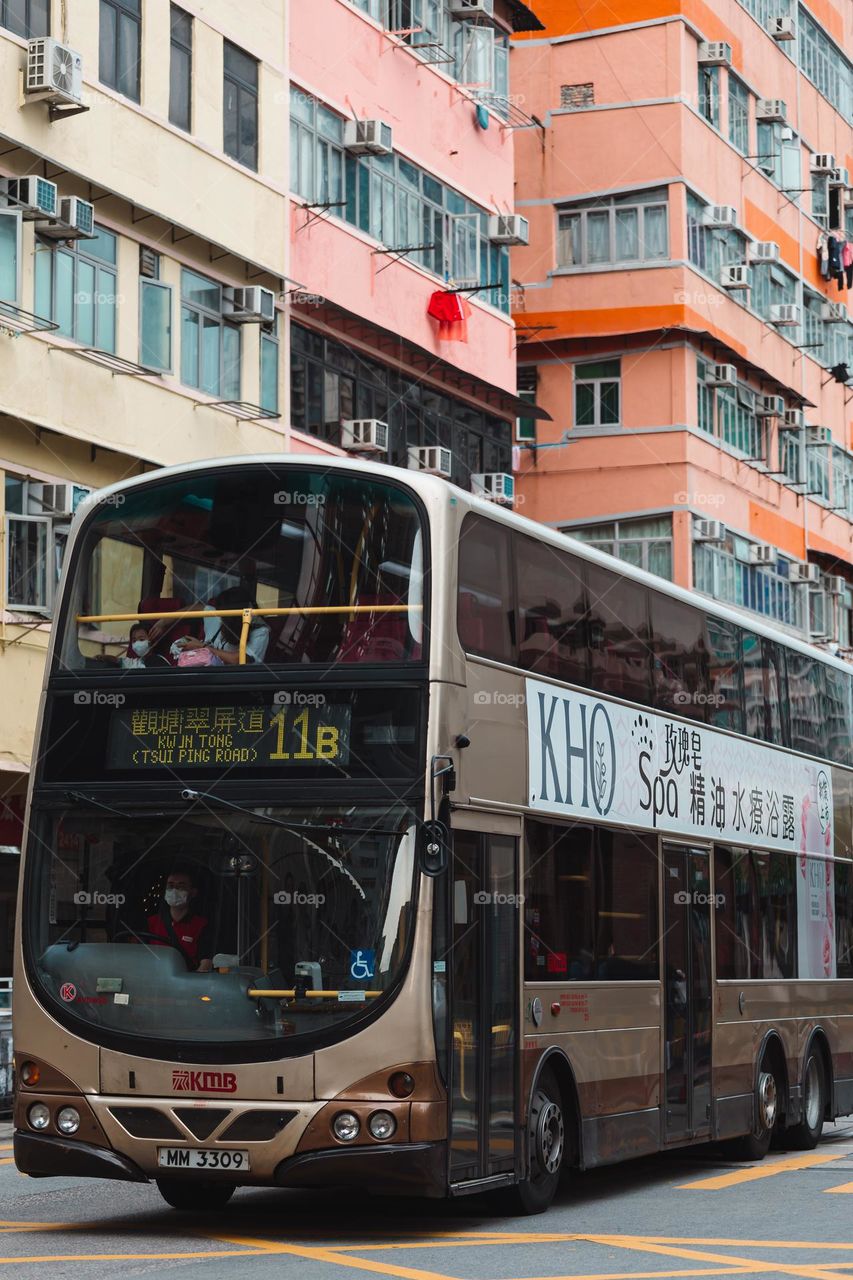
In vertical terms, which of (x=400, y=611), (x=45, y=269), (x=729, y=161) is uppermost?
(x=729, y=161)

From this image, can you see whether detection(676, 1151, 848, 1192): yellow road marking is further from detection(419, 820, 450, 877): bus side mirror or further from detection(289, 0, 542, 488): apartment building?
detection(289, 0, 542, 488): apartment building

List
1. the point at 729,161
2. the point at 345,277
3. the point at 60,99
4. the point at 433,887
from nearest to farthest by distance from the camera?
the point at 433,887
the point at 60,99
the point at 345,277
the point at 729,161

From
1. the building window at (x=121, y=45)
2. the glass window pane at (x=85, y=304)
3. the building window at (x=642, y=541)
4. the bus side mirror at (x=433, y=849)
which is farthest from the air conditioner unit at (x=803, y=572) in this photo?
the bus side mirror at (x=433, y=849)

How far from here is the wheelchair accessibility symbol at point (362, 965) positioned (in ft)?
37.3

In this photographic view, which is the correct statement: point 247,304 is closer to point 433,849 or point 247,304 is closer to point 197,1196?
point 197,1196

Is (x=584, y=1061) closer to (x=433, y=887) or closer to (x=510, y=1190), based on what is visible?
(x=510, y=1190)

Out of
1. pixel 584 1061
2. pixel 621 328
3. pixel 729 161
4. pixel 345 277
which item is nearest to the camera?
pixel 584 1061

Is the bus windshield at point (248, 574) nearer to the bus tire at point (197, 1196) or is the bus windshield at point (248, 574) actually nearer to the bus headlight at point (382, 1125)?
the bus headlight at point (382, 1125)

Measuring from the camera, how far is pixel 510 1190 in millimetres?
12656

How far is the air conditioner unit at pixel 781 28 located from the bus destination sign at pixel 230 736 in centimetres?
3560

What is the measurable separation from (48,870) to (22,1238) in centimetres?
188

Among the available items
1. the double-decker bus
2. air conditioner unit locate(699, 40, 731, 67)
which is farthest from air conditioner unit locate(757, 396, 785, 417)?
the double-decker bus

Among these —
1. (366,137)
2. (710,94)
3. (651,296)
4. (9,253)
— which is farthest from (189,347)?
(710,94)

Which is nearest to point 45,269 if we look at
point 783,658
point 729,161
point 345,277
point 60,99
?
point 60,99
